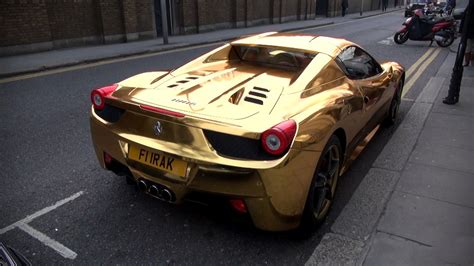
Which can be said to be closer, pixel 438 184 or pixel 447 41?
pixel 438 184

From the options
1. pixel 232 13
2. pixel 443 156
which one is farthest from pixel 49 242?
pixel 232 13

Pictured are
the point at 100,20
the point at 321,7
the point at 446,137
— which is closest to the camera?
the point at 446,137

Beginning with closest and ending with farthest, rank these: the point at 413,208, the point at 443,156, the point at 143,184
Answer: the point at 143,184 < the point at 413,208 < the point at 443,156

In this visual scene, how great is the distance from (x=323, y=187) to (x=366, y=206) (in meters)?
0.66

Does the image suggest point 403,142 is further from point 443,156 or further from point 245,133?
point 245,133

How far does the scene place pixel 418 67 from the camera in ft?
34.0

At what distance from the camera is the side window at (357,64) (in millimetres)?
3793

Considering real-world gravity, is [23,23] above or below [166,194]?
above

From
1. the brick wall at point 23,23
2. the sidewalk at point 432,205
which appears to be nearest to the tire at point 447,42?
the sidewalk at point 432,205

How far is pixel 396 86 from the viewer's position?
17.3 feet

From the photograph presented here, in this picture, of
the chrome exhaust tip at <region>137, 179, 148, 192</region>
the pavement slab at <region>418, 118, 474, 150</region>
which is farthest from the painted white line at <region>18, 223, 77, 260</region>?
the pavement slab at <region>418, 118, 474, 150</region>

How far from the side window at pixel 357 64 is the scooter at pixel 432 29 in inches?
440

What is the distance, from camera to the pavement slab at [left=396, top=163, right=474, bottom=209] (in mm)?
3623

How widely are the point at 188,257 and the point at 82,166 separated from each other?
76.7 inches
